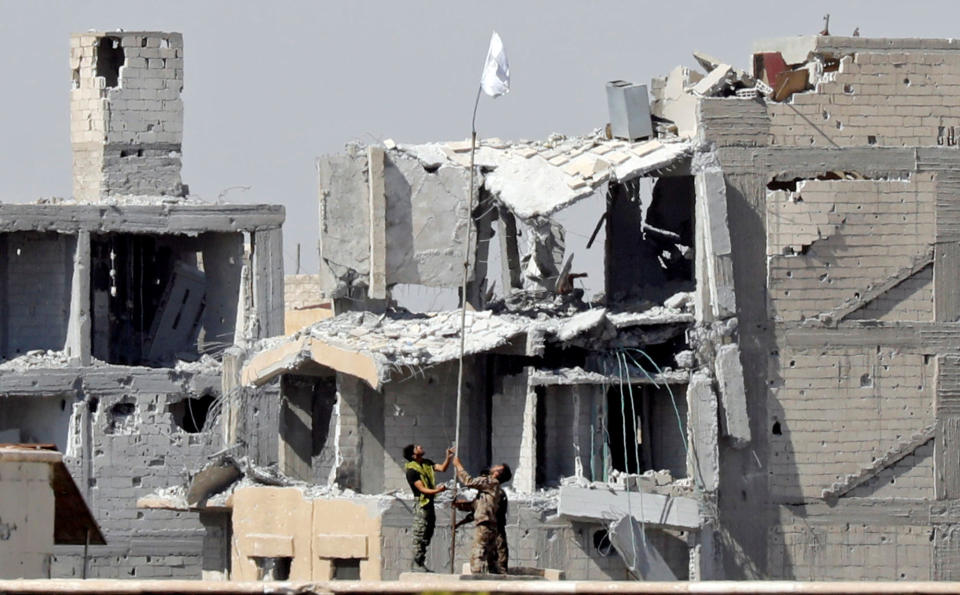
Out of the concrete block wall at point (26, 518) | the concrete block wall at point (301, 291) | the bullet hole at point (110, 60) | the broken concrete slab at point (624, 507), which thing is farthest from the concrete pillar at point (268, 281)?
the concrete block wall at point (26, 518)

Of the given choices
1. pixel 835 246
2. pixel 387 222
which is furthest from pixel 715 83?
pixel 387 222

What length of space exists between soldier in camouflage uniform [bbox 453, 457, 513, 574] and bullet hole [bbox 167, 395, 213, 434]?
14.5 meters

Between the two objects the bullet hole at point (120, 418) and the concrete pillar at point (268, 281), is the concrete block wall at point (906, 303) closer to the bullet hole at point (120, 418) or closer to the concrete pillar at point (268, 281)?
the concrete pillar at point (268, 281)

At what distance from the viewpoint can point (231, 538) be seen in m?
36.8

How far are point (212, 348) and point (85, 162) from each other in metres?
3.28

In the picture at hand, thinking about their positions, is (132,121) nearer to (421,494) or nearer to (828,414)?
(828,414)

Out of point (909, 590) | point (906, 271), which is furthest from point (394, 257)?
point (909, 590)

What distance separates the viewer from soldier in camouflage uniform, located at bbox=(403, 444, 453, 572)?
30.0 m

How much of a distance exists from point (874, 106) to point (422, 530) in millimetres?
7503

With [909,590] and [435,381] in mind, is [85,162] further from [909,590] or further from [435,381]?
[909,590]

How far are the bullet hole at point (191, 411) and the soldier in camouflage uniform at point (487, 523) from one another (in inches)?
573

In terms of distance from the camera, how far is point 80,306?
137 ft

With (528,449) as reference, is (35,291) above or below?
above

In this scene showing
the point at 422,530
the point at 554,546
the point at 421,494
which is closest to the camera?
the point at 421,494
